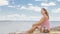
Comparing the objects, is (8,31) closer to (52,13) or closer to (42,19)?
(42,19)

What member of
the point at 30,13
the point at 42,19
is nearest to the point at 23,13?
the point at 30,13

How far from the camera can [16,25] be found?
108 centimetres

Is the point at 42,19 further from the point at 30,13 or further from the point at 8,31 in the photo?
the point at 8,31

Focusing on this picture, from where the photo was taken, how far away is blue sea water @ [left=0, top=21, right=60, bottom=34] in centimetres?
107

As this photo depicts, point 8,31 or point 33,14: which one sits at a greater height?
point 33,14

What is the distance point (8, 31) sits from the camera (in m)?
1.06

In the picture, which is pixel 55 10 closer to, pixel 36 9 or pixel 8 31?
pixel 36 9

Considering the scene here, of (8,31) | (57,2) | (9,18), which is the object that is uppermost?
(57,2)

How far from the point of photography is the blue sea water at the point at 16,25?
42.0 inches

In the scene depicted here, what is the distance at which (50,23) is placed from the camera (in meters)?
1.06

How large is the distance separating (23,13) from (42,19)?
18 cm

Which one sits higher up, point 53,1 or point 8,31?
point 53,1

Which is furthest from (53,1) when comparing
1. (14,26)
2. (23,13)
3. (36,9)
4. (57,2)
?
(14,26)

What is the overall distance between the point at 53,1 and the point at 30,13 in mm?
232
